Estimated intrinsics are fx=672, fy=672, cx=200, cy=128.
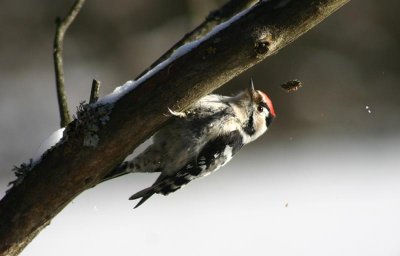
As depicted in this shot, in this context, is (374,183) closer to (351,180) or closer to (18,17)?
(351,180)

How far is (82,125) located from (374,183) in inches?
158

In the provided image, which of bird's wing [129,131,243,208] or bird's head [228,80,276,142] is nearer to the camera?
bird's wing [129,131,243,208]

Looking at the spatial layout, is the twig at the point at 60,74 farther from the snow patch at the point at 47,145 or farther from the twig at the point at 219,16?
the twig at the point at 219,16

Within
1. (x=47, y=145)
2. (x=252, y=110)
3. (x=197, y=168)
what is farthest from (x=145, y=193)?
(x=47, y=145)

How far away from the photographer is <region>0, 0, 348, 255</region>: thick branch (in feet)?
7.10

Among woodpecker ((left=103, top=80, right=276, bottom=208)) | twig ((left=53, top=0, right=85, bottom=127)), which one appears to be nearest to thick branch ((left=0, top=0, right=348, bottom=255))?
twig ((left=53, top=0, right=85, bottom=127))

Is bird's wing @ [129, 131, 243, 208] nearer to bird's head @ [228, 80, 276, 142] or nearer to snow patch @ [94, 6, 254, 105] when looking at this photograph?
bird's head @ [228, 80, 276, 142]

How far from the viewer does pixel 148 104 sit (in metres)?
2.21

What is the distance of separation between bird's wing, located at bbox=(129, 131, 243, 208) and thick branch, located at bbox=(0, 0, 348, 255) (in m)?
0.83

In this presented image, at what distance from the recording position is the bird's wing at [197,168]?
308cm

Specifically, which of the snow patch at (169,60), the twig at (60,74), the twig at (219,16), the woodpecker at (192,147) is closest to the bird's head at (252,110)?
the woodpecker at (192,147)

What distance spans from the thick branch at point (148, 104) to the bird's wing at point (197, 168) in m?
0.83

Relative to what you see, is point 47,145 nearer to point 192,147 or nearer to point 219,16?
point 192,147

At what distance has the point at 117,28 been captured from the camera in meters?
6.89
